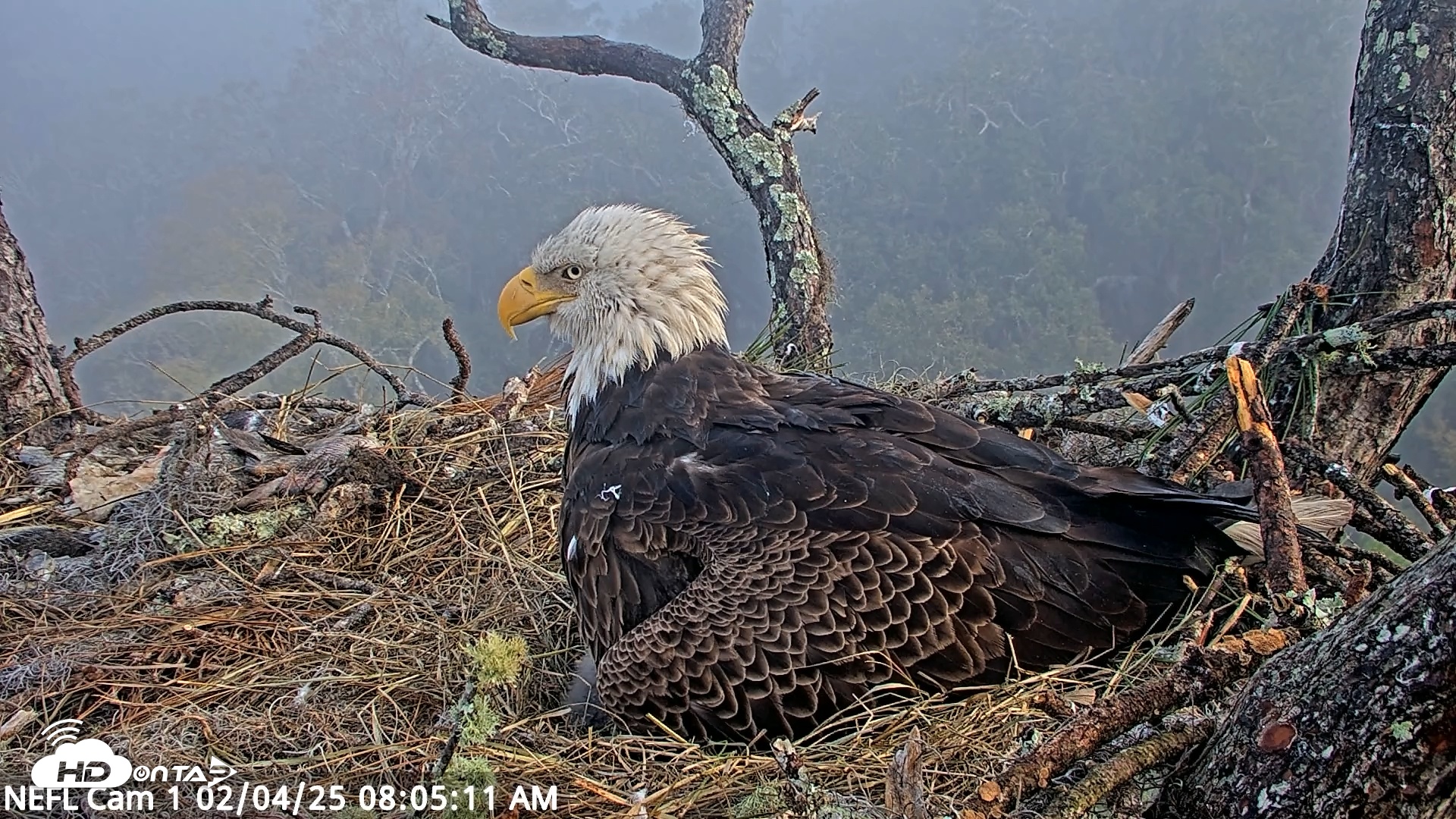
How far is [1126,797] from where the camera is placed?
1.69 metres

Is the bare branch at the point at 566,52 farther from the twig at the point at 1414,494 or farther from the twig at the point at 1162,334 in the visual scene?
the twig at the point at 1414,494

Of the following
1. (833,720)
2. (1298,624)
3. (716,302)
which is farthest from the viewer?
(716,302)

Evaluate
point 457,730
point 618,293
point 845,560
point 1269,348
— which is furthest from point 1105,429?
point 457,730

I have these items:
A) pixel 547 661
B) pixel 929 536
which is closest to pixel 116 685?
pixel 547 661

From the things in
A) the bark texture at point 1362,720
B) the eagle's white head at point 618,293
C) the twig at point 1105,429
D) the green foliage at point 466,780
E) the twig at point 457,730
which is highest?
the eagle's white head at point 618,293

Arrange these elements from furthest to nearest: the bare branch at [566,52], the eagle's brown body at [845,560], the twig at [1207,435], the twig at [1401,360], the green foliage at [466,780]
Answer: the bare branch at [566,52]
the twig at [1207,435]
the twig at [1401,360]
the eagle's brown body at [845,560]
the green foliage at [466,780]

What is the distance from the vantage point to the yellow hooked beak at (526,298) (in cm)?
337

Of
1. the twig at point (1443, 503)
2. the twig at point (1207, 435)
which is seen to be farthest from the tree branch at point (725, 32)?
the twig at point (1443, 503)

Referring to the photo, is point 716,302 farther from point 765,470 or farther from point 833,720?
point 833,720

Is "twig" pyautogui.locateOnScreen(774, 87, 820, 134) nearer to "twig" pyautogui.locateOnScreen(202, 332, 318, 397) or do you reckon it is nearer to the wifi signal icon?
"twig" pyautogui.locateOnScreen(202, 332, 318, 397)

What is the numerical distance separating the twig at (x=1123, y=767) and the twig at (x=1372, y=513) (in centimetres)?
129

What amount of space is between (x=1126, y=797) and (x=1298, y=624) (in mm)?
730

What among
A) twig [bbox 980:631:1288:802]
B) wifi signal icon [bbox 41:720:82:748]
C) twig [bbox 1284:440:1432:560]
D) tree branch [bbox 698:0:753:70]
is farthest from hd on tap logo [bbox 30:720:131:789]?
tree branch [bbox 698:0:753:70]

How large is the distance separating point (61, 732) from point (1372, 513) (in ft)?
12.0
